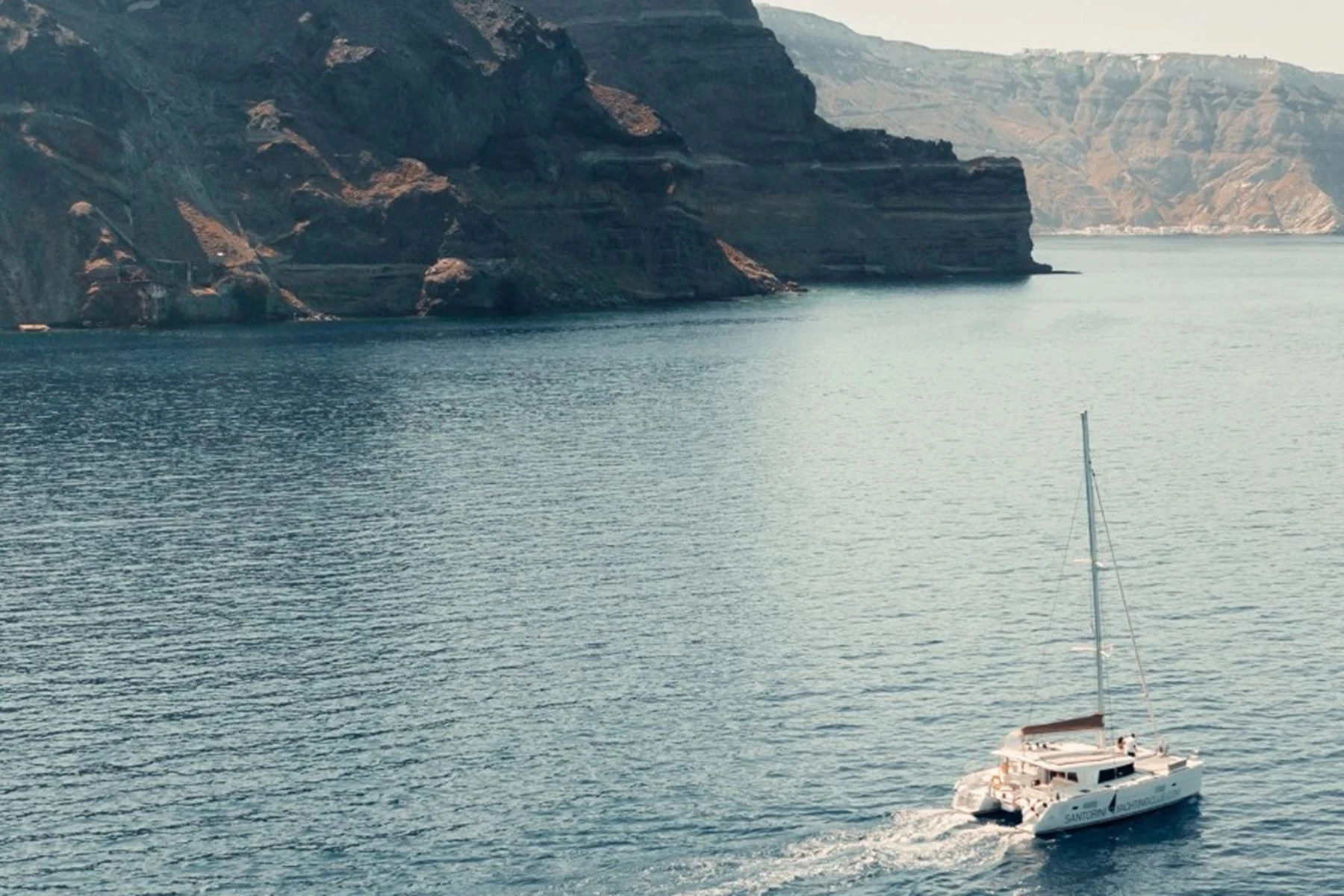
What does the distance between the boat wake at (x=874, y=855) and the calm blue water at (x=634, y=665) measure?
0.56ft

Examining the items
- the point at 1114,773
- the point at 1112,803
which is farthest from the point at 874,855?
the point at 1114,773

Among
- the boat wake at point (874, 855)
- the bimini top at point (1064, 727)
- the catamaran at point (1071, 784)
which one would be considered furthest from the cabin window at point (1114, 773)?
the boat wake at point (874, 855)

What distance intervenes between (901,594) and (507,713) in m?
30.2

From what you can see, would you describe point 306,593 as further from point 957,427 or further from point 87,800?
point 957,427

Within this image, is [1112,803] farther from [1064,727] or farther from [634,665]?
[634,665]

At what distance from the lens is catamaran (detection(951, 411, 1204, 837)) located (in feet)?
285

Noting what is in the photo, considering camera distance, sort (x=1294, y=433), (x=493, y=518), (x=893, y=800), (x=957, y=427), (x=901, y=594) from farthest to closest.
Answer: (x=957, y=427) < (x=1294, y=433) < (x=493, y=518) < (x=901, y=594) < (x=893, y=800)

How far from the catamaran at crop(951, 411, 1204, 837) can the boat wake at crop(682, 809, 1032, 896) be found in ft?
3.77

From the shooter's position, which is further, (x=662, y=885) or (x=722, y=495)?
(x=722, y=495)

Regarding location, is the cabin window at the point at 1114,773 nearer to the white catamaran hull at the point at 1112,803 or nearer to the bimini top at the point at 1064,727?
the white catamaran hull at the point at 1112,803

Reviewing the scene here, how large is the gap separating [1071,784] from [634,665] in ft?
92.0

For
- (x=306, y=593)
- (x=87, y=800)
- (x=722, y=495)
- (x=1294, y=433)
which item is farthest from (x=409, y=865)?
→ (x=1294, y=433)

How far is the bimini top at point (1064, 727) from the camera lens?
3558 inches

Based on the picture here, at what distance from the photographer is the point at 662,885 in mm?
79938
